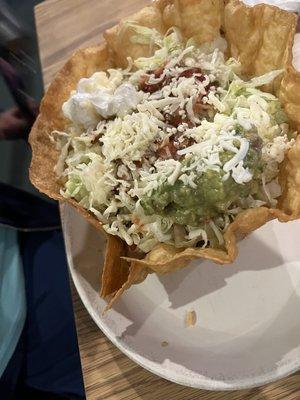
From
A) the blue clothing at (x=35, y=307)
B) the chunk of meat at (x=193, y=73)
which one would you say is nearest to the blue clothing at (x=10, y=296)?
the blue clothing at (x=35, y=307)

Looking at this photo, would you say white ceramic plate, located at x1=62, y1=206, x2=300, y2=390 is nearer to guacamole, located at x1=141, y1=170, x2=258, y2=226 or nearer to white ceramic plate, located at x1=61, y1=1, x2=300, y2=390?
white ceramic plate, located at x1=61, y1=1, x2=300, y2=390

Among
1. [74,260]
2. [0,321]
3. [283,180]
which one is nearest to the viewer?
[283,180]

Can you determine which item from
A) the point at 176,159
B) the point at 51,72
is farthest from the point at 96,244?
the point at 51,72

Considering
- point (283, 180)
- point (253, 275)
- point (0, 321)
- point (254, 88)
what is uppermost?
point (254, 88)

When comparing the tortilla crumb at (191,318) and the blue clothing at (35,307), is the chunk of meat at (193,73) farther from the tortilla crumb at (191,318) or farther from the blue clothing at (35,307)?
the blue clothing at (35,307)

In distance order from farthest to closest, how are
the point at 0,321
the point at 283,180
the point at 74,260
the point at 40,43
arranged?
the point at 40,43 < the point at 0,321 < the point at 74,260 < the point at 283,180

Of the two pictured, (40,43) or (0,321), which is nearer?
(0,321)

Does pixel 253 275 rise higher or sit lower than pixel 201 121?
lower

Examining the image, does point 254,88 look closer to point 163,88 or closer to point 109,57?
point 163,88
